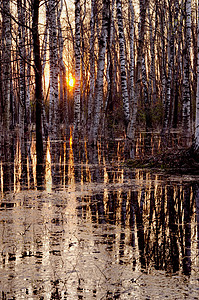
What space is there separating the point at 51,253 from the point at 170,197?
3.09 metres

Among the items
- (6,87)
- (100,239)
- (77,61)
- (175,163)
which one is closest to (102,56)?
(77,61)

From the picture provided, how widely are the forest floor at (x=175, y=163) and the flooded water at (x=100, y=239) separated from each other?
37.3 inches

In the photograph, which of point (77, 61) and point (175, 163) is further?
point (77, 61)

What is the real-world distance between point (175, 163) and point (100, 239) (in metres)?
5.88

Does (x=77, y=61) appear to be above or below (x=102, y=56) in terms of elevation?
above

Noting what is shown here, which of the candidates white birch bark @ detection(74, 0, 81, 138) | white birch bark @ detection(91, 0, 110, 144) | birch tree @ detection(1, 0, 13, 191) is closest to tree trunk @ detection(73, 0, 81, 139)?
white birch bark @ detection(74, 0, 81, 138)

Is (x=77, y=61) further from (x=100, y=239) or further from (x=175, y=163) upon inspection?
(x=100, y=239)

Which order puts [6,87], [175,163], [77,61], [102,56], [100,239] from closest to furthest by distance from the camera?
1. [100,239]
2. [175,163]
3. [102,56]
4. [6,87]
5. [77,61]

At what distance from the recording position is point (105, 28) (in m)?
15.3

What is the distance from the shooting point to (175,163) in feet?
33.6

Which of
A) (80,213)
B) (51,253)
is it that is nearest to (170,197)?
(80,213)

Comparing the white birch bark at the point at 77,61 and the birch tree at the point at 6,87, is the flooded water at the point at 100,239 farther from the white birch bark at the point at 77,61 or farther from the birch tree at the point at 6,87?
the white birch bark at the point at 77,61

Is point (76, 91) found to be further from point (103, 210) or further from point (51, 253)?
point (51, 253)

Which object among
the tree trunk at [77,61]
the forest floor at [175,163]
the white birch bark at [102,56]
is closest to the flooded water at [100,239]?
the forest floor at [175,163]
